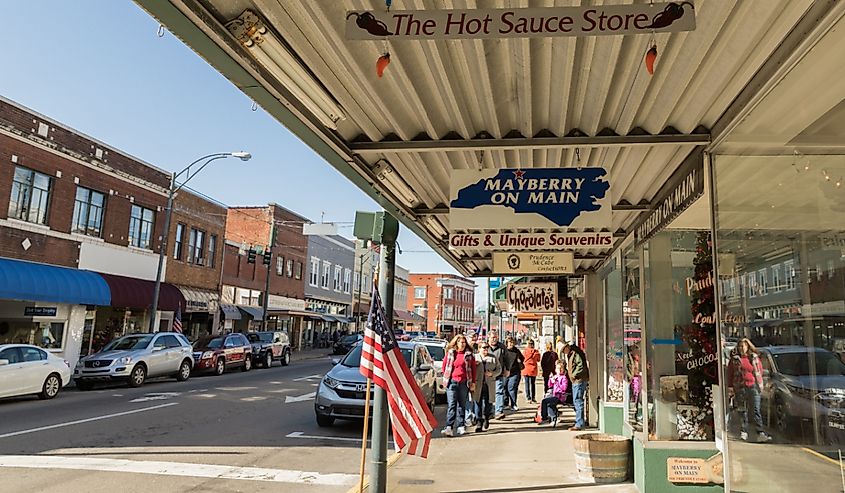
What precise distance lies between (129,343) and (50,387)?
4.69 m

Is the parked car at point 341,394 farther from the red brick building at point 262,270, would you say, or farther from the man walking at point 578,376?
the red brick building at point 262,270

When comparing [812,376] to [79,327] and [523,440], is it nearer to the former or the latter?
[523,440]

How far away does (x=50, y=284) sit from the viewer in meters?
20.5

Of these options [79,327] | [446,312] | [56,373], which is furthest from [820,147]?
[446,312]

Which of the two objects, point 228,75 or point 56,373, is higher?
point 228,75

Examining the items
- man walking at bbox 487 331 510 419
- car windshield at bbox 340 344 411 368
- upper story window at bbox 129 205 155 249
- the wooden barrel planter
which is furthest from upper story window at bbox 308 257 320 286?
the wooden barrel planter

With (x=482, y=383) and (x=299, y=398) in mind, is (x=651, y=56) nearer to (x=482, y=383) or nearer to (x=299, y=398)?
(x=482, y=383)

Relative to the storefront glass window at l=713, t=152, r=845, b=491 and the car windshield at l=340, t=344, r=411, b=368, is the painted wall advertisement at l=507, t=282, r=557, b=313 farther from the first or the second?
the storefront glass window at l=713, t=152, r=845, b=491

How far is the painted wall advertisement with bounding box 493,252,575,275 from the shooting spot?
32.9ft

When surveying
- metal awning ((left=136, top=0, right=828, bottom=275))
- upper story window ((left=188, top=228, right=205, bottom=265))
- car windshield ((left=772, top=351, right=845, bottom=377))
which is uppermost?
upper story window ((left=188, top=228, right=205, bottom=265))

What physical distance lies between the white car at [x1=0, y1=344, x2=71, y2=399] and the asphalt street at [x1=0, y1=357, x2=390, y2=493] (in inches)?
14.9

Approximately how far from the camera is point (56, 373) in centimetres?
1591

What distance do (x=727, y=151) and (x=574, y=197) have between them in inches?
54.1

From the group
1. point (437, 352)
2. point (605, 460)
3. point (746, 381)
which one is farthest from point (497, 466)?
point (437, 352)
